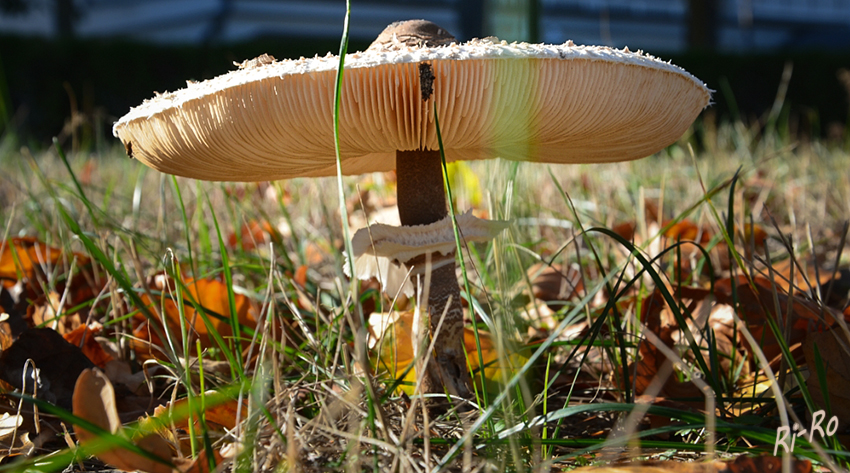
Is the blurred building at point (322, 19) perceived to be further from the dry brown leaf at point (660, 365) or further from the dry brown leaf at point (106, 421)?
the dry brown leaf at point (106, 421)

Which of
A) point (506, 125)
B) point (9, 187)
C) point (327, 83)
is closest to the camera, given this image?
point (327, 83)

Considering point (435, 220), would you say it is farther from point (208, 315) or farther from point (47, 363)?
point (47, 363)

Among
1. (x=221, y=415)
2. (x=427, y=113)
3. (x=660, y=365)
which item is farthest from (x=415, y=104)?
(x=660, y=365)

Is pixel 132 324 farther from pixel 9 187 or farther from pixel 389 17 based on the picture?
pixel 389 17

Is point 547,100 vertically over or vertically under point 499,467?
over

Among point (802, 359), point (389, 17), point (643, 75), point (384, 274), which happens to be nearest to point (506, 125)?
point (643, 75)

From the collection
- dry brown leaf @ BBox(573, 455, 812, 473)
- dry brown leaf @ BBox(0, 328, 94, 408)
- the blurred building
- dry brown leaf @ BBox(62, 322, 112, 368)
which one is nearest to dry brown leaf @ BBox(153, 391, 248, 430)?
dry brown leaf @ BBox(0, 328, 94, 408)

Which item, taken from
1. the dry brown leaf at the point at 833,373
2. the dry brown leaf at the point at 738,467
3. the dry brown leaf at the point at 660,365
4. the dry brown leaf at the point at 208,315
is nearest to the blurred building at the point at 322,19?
the dry brown leaf at the point at 660,365
